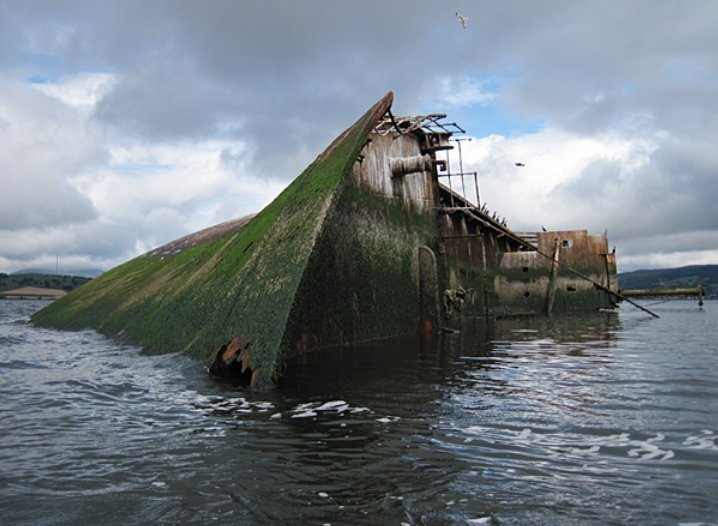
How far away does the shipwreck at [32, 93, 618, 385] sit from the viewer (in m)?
10.5

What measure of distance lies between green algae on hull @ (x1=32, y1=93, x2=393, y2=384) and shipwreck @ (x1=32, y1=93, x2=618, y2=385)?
41mm

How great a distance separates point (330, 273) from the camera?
42.7 feet

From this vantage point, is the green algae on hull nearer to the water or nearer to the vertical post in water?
the water

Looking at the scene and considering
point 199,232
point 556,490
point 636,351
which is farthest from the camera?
point 199,232

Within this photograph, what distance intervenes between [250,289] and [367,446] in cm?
632

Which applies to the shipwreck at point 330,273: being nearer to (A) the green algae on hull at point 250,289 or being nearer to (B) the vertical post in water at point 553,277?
(A) the green algae on hull at point 250,289

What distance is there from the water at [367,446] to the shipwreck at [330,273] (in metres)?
1.28

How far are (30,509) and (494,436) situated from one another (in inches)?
167

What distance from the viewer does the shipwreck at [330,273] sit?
10.5 meters

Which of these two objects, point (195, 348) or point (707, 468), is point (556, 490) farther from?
point (195, 348)

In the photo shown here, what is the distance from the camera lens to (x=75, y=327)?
24891mm

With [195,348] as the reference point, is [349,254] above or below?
above

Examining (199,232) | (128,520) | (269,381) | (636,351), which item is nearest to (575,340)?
(636,351)

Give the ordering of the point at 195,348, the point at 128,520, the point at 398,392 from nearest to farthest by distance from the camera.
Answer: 1. the point at 128,520
2. the point at 398,392
3. the point at 195,348
